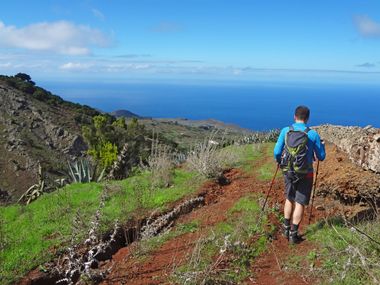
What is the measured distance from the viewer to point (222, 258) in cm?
561

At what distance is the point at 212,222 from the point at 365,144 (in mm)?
3024

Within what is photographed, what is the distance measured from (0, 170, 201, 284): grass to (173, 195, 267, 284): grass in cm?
184

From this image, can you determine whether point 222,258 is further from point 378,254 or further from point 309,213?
point 309,213

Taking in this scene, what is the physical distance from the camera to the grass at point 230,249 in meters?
5.22

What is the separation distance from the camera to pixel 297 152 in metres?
6.31

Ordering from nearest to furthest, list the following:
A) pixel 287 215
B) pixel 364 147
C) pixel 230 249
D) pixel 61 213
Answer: pixel 230 249 → pixel 287 215 → pixel 364 147 → pixel 61 213

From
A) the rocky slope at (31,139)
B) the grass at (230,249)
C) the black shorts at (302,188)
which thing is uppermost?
the black shorts at (302,188)

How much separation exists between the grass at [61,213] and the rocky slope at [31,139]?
15.0 meters

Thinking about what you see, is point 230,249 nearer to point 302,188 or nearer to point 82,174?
point 302,188

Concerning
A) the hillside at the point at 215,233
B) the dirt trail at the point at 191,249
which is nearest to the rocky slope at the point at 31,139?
the hillside at the point at 215,233

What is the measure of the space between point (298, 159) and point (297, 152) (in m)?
0.10

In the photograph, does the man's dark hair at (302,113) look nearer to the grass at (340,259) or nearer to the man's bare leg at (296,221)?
the man's bare leg at (296,221)

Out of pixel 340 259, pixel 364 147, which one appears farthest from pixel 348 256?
pixel 364 147

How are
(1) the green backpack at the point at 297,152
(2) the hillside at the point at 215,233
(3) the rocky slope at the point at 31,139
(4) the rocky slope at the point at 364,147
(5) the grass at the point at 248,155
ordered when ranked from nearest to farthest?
(2) the hillside at the point at 215,233, (1) the green backpack at the point at 297,152, (4) the rocky slope at the point at 364,147, (5) the grass at the point at 248,155, (3) the rocky slope at the point at 31,139
